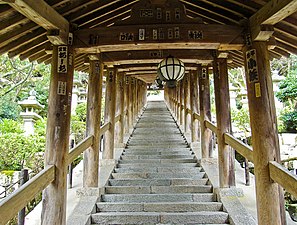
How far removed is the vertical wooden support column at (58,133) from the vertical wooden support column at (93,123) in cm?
118

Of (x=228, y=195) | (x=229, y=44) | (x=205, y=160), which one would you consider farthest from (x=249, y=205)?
(x=229, y=44)

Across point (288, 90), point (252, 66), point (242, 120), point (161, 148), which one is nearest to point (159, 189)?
point (161, 148)

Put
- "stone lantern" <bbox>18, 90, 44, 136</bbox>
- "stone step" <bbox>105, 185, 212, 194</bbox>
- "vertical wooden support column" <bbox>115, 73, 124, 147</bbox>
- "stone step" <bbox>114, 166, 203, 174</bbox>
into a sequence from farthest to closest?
1. "stone lantern" <bbox>18, 90, 44, 136</bbox>
2. "vertical wooden support column" <bbox>115, 73, 124, 147</bbox>
3. "stone step" <bbox>114, 166, 203, 174</bbox>
4. "stone step" <bbox>105, 185, 212, 194</bbox>

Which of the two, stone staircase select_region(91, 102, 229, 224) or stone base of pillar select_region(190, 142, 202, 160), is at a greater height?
stone base of pillar select_region(190, 142, 202, 160)

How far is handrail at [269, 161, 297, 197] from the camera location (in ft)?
8.01

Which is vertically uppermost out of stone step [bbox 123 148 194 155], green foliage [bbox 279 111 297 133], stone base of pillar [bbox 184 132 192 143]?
green foliage [bbox 279 111 297 133]

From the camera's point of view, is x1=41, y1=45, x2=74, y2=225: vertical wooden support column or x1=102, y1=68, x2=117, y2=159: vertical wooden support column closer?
x1=41, y1=45, x2=74, y2=225: vertical wooden support column

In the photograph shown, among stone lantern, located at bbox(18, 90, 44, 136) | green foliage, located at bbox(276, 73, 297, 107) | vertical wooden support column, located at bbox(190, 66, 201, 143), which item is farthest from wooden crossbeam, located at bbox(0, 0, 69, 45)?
green foliage, located at bbox(276, 73, 297, 107)

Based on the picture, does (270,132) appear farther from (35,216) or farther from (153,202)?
(35,216)

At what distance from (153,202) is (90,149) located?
1545 mm

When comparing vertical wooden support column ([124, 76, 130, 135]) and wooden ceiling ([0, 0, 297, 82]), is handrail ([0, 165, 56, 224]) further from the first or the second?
vertical wooden support column ([124, 76, 130, 135])

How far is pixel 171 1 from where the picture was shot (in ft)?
12.4

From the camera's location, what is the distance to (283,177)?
2.70 m

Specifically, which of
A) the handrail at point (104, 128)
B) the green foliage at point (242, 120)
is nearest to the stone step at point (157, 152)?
the handrail at point (104, 128)
